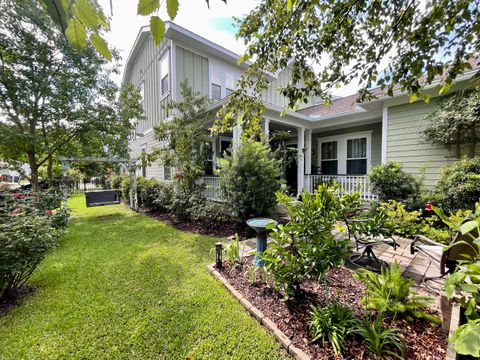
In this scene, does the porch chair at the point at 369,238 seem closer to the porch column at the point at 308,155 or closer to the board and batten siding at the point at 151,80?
the porch column at the point at 308,155

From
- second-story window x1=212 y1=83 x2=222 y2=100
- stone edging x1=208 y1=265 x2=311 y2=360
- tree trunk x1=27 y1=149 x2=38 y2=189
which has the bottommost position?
stone edging x1=208 y1=265 x2=311 y2=360

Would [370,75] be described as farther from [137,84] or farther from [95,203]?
[137,84]

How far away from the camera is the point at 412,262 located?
3527 millimetres

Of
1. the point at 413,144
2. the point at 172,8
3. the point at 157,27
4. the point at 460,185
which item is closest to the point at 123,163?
the point at 157,27

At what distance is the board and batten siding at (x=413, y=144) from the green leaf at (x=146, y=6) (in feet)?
21.9

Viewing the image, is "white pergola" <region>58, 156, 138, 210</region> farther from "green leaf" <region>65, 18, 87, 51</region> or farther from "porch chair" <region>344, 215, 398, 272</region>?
"porch chair" <region>344, 215, 398, 272</region>

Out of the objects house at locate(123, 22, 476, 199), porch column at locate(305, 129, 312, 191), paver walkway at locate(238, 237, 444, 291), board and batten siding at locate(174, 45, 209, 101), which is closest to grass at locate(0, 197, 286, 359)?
paver walkway at locate(238, 237, 444, 291)

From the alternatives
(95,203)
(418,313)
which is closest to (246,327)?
(418,313)

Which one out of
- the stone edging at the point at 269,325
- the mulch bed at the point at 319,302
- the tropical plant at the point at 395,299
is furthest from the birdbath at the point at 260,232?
the tropical plant at the point at 395,299

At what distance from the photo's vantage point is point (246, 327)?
2.27 meters

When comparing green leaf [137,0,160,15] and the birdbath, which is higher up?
green leaf [137,0,160,15]

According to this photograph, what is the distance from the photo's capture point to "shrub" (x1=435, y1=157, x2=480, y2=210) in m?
4.21

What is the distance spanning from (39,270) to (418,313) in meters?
5.75

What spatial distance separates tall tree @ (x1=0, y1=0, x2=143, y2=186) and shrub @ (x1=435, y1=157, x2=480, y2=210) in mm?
10872
